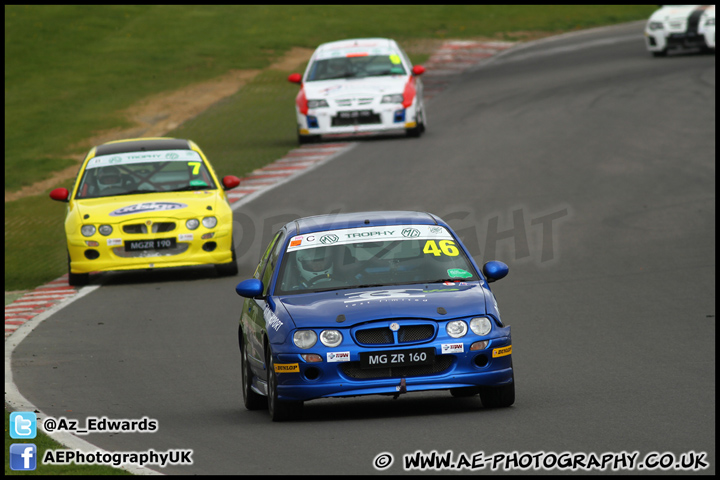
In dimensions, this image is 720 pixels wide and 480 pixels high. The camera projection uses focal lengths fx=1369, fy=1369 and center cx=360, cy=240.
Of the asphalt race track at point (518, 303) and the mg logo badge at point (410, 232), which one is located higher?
the mg logo badge at point (410, 232)

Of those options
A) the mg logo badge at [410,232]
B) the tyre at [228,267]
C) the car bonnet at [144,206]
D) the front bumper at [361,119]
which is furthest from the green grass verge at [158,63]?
the mg logo badge at [410,232]

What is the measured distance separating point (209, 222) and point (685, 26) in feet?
64.8

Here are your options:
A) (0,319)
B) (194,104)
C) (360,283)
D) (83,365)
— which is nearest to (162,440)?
(360,283)

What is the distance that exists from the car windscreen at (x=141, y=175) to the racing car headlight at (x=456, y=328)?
968 centimetres

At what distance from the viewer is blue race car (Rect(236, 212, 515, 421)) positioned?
30.5 ft

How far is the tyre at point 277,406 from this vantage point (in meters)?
9.48

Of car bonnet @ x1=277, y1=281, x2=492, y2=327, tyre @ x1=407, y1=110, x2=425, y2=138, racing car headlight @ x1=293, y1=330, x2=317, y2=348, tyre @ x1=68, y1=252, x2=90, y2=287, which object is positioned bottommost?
tyre @ x1=68, y1=252, x2=90, y2=287

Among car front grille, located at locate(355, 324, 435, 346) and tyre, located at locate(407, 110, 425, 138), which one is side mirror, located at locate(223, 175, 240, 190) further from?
car front grille, located at locate(355, 324, 435, 346)

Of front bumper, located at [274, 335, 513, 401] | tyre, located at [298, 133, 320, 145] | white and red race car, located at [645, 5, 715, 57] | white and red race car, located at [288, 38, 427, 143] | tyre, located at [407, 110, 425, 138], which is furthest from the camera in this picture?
white and red race car, located at [645, 5, 715, 57]

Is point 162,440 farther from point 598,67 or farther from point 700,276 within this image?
point 598,67

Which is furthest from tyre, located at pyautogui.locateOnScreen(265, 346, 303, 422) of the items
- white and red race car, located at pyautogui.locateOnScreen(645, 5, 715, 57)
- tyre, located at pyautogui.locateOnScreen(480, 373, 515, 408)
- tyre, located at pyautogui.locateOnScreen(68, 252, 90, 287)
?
white and red race car, located at pyautogui.locateOnScreen(645, 5, 715, 57)

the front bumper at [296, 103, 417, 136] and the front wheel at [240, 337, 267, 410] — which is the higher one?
the front wheel at [240, 337, 267, 410]

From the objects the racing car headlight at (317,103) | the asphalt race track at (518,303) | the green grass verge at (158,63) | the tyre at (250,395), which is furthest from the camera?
the racing car headlight at (317,103)

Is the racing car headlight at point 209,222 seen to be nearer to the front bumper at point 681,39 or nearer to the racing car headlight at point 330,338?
the racing car headlight at point 330,338
